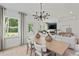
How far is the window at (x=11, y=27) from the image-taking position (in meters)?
2.22

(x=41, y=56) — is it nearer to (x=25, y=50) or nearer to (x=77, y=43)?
(x=25, y=50)

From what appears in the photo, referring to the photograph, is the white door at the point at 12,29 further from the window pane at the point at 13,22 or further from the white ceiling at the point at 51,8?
the white ceiling at the point at 51,8

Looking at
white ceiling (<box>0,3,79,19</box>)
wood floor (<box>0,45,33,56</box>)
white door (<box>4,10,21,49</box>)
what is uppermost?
white ceiling (<box>0,3,79,19</box>)

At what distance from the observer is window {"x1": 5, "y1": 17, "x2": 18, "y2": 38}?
2222mm

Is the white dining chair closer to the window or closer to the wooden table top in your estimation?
the wooden table top

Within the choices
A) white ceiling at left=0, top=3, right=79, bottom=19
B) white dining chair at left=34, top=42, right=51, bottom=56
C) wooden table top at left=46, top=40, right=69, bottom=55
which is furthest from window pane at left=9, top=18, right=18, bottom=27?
wooden table top at left=46, top=40, right=69, bottom=55

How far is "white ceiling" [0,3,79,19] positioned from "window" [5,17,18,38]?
7.8 inches

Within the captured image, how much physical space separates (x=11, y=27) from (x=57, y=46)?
0.80 meters

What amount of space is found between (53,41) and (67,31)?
276 mm

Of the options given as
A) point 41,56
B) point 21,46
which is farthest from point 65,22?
point 21,46

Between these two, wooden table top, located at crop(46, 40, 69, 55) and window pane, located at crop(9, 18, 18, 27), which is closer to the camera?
wooden table top, located at crop(46, 40, 69, 55)

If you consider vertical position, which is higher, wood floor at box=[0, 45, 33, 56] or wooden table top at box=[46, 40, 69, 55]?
wooden table top at box=[46, 40, 69, 55]

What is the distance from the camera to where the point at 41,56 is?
2174mm

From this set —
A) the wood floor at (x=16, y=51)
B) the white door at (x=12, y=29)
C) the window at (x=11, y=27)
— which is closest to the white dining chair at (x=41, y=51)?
the wood floor at (x=16, y=51)
